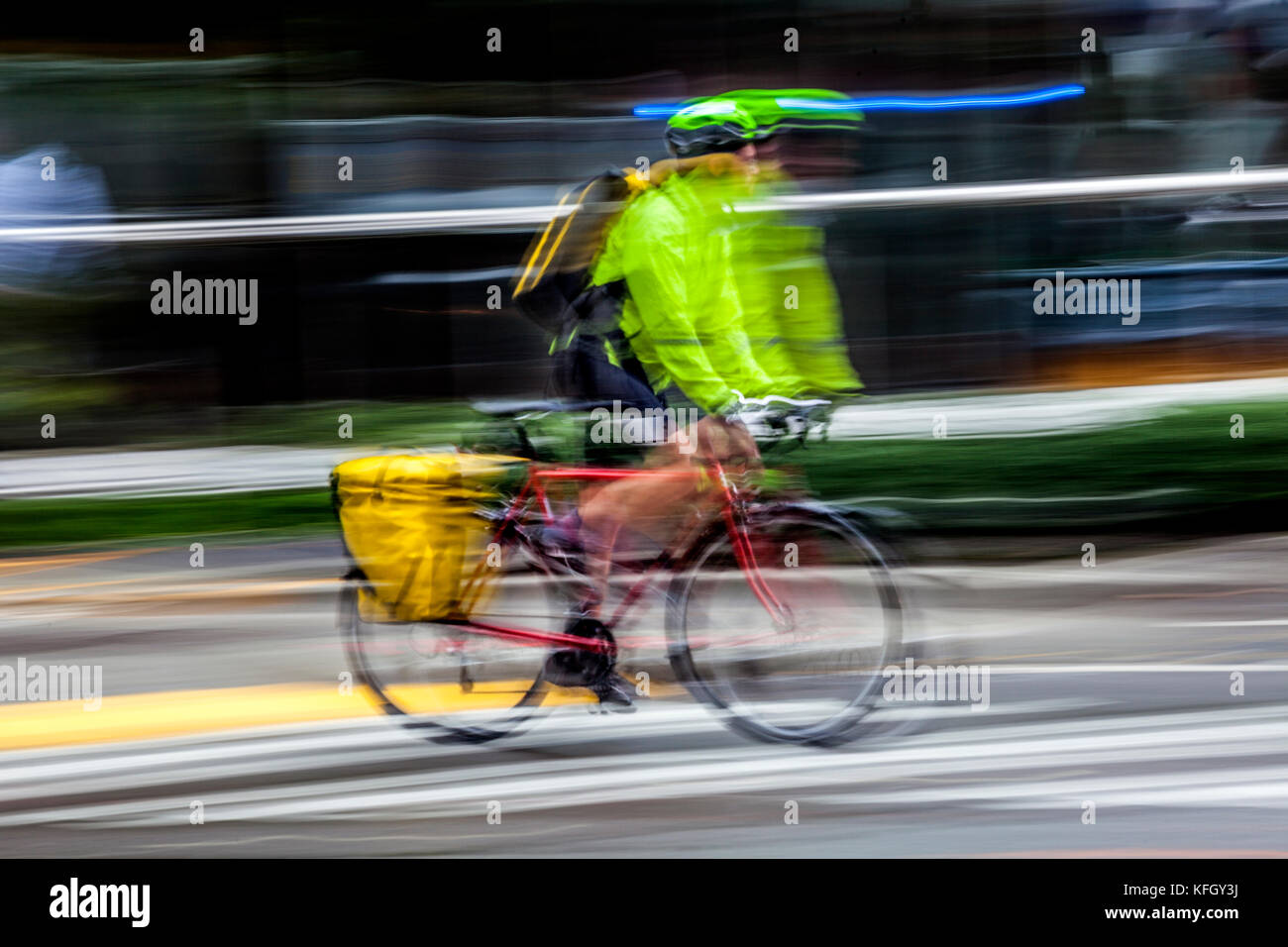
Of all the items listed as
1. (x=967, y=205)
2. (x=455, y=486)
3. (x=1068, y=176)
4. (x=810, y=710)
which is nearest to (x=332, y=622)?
(x=455, y=486)

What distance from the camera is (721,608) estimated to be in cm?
352

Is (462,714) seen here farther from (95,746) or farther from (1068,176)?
(1068,176)

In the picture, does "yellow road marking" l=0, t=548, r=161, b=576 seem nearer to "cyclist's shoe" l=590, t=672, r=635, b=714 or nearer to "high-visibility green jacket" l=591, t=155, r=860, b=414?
"cyclist's shoe" l=590, t=672, r=635, b=714

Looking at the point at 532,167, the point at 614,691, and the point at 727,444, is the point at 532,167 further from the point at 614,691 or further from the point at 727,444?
the point at 614,691

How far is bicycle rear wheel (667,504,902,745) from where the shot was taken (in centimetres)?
345

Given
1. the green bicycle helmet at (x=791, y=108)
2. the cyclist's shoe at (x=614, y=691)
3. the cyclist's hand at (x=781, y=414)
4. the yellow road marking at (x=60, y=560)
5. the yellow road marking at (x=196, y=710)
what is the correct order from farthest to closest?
the yellow road marking at (x=60, y=560), the green bicycle helmet at (x=791, y=108), the yellow road marking at (x=196, y=710), the cyclist's shoe at (x=614, y=691), the cyclist's hand at (x=781, y=414)

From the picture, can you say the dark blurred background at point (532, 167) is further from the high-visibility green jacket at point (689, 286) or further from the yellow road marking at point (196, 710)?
the yellow road marking at point (196, 710)

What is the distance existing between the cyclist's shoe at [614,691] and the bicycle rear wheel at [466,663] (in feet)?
0.44

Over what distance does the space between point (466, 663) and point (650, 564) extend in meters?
0.64

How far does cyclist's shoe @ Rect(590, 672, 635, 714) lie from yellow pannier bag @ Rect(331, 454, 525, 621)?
0.45 metres

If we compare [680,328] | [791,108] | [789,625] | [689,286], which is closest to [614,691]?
[789,625]

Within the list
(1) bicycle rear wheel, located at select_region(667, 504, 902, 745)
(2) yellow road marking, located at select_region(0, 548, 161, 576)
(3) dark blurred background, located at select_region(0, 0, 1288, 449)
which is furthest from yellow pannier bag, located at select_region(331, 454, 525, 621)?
(2) yellow road marking, located at select_region(0, 548, 161, 576)

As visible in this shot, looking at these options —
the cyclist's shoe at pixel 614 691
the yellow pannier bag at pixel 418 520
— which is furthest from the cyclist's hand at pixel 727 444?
the cyclist's shoe at pixel 614 691

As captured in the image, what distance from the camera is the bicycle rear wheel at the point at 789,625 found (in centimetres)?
345
